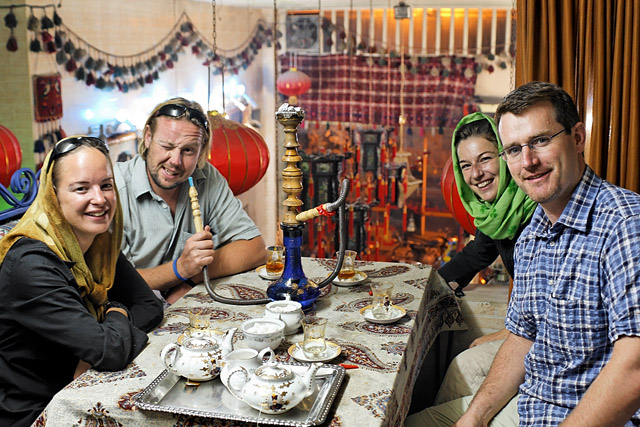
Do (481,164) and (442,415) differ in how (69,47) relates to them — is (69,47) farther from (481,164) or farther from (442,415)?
(442,415)

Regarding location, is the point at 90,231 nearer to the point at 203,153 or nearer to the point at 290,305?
the point at 290,305

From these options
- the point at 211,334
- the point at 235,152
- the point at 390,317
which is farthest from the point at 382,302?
the point at 235,152

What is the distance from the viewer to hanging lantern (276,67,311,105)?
20.3 feet

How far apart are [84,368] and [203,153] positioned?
1.25 meters

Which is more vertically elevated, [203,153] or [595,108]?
[595,108]

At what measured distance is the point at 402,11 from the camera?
600 cm

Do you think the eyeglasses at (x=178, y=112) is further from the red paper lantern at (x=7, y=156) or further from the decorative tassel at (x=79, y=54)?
the decorative tassel at (x=79, y=54)

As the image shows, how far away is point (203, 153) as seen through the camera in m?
2.91

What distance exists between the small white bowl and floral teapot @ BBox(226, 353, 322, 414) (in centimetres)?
30

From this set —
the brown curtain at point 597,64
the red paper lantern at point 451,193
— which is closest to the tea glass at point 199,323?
the red paper lantern at point 451,193

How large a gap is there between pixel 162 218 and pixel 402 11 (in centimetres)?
387

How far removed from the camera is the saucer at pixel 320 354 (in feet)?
6.13

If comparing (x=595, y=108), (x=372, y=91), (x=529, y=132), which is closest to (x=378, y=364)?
(x=529, y=132)

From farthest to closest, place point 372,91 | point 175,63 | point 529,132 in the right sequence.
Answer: point 372,91, point 175,63, point 529,132
